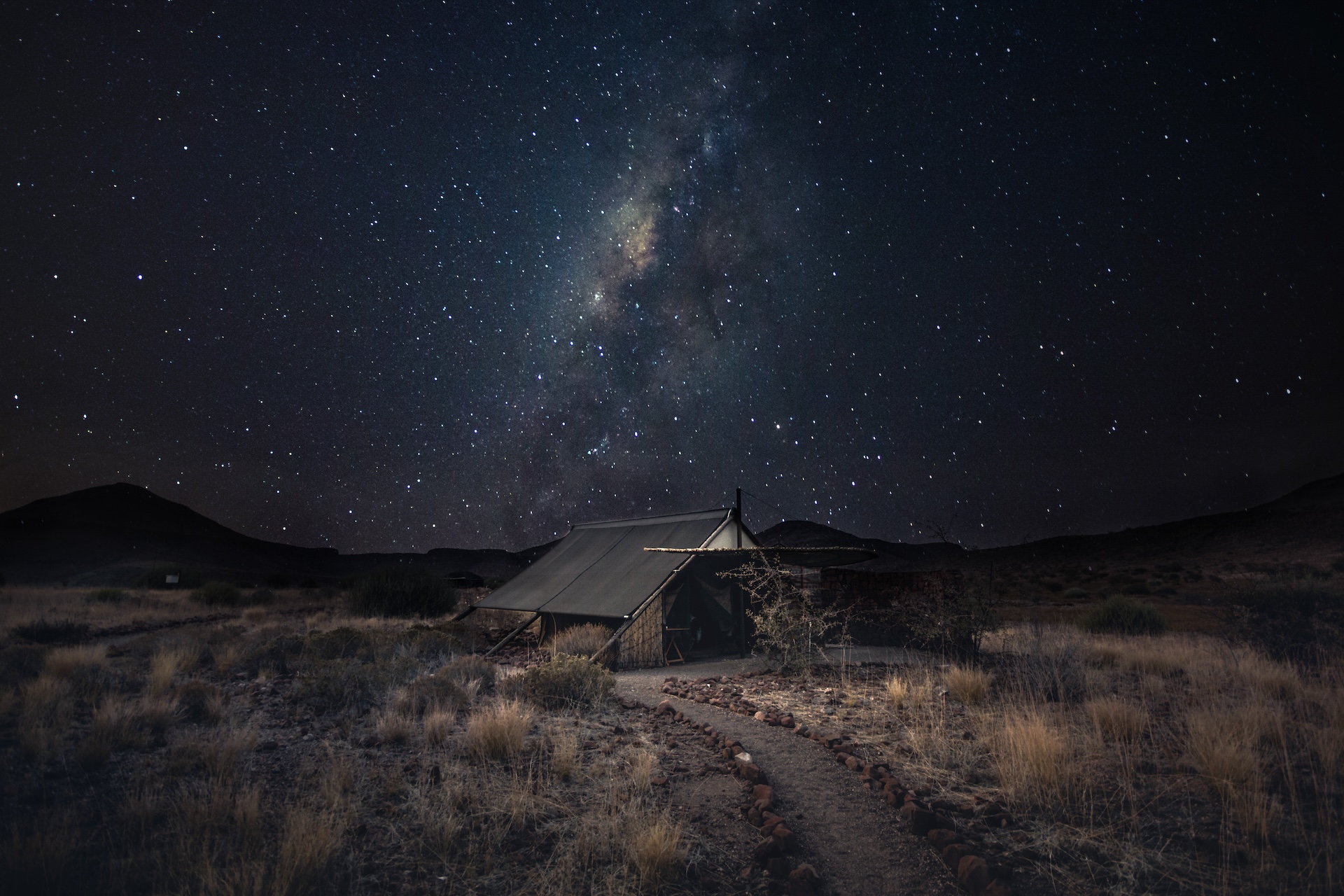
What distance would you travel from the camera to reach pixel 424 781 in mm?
6078

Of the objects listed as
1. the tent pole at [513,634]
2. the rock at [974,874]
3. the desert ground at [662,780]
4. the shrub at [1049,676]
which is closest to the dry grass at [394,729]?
the desert ground at [662,780]

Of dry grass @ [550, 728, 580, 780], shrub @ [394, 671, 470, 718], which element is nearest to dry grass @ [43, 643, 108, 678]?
shrub @ [394, 671, 470, 718]

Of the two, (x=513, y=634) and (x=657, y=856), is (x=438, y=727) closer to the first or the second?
(x=657, y=856)

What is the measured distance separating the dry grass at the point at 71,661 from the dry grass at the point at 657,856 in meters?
11.6

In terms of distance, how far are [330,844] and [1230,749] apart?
793cm

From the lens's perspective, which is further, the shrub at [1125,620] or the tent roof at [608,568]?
the shrub at [1125,620]

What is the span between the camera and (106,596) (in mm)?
28828

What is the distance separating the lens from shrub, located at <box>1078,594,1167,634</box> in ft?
60.1

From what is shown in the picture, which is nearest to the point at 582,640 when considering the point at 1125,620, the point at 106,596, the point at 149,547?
the point at 1125,620

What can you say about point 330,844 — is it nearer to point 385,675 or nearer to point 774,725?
point 774,725

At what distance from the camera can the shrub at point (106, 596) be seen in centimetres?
2778

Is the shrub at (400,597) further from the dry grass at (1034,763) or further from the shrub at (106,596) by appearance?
the dry grass at (1034,763)

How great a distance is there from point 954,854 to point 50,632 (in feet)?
77.2

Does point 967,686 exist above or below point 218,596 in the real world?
below
